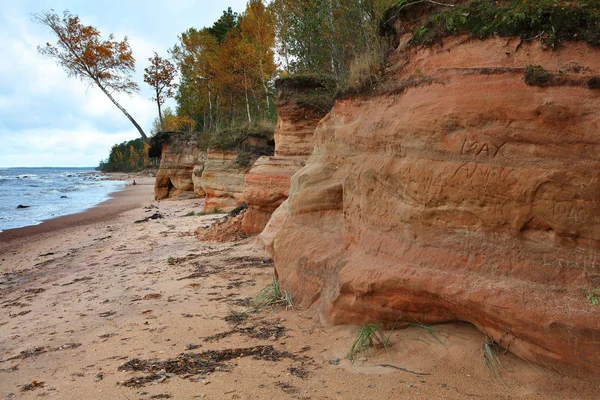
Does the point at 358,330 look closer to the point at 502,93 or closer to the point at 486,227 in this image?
the point at 486,227

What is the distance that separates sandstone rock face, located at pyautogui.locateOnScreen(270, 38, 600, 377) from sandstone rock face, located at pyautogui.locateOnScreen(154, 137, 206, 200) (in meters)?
21.0

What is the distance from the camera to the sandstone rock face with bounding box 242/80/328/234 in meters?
9.48

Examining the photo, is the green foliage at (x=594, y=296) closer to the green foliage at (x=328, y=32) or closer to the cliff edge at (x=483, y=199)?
the cliff edge at (x=483, y=199)

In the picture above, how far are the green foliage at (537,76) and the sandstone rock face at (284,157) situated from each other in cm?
648

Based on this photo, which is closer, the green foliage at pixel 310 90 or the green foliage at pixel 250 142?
the green foliage at pixel 310 90

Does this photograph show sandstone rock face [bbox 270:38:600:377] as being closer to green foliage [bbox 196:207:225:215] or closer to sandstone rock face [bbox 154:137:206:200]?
green foliage [bbox 196:207:225:215]

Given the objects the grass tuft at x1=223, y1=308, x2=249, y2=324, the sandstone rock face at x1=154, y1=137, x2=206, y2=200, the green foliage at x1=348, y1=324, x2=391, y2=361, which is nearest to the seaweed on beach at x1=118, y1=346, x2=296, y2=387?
the green foliage at x1=348, y1=324, x2=391, y2=361

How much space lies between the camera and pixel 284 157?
9867mm

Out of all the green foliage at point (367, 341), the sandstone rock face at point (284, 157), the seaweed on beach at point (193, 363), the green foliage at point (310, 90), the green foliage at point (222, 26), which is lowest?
the seaweed on beach at point (193, 363)

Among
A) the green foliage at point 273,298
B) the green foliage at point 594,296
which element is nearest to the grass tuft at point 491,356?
the green foliage at point 594,296

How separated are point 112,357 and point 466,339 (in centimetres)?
304

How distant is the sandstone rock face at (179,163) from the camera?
24516 millimetres

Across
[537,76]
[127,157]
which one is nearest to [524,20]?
[537,76]

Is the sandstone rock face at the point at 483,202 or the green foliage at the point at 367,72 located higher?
the green foliage at the point at 367,72
